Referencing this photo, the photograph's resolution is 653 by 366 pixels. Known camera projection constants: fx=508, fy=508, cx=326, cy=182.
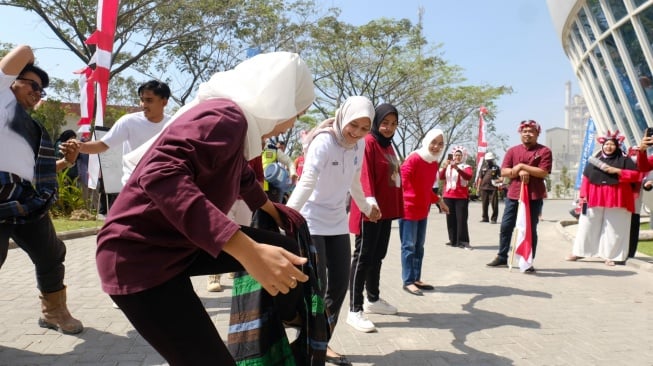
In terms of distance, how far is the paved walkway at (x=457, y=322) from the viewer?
363 centimetres

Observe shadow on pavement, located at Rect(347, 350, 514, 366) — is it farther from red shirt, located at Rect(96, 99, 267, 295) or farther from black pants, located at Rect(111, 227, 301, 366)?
red shirt, located at Rect(96, 99, 267, 295)

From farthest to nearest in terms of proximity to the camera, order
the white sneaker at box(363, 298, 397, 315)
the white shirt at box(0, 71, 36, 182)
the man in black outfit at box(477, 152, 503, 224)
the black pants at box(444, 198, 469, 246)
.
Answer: the man in black outfit at box(477, 152, 503, 224) → the black pants at box(444, 198, 469, 246) → the white sneaker at box(363, 298, 397, 315) → the white shirt at box(0, 71, 36, 182)

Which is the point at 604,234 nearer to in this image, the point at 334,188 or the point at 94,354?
the point at 334,188

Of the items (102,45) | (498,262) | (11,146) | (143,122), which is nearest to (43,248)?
(11,146)

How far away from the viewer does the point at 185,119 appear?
5.47ft

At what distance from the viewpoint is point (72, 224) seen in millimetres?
11484

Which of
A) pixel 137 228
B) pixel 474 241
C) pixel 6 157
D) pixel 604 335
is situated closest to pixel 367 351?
pixel 604 335

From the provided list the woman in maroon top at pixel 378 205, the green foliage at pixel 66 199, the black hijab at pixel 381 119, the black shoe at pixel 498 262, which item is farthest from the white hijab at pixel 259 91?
the green foliage at pixel 66 199

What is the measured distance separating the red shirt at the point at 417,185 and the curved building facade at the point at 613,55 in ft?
34.4

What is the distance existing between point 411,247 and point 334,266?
2181 mm

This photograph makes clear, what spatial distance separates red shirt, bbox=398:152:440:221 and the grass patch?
7844mm

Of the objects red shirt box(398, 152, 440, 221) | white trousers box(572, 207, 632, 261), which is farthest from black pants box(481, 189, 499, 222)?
red shirt box(398, 152, 440, 221)

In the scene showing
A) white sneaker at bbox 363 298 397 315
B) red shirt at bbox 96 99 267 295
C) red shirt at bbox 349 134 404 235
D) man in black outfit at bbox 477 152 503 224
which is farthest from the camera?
man in black outfit at bbox 477 152 503 224

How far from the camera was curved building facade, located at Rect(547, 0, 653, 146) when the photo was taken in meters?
13.6
